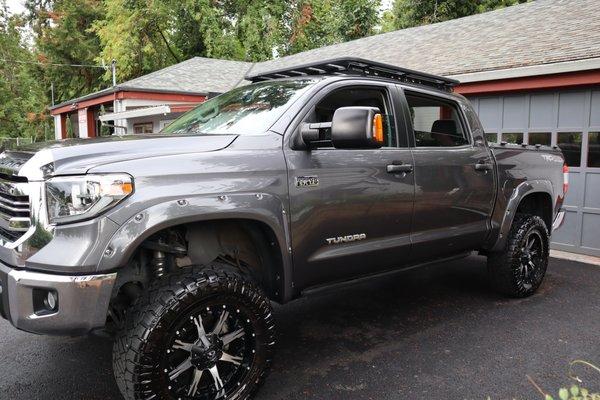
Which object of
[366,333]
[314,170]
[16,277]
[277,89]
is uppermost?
[277,89]

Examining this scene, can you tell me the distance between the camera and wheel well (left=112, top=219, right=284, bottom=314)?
267cm

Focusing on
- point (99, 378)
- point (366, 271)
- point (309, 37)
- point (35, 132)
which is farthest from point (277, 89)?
point (35, 132)

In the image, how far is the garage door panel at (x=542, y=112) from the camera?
7.52 meters

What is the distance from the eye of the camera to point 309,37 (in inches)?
1150

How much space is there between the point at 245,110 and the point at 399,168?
115 cm

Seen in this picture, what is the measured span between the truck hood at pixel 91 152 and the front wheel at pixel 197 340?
0.66 metres

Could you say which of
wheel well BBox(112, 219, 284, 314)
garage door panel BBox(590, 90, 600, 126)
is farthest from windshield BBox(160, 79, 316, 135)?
garage door panel BBox(590, 90, 600, 126)

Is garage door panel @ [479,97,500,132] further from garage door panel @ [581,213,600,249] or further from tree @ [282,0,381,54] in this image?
tree @ [282,0,381,54]

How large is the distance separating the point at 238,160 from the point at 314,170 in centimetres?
52

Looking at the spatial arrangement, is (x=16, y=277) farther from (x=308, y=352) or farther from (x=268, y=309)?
(x=308, y=352)

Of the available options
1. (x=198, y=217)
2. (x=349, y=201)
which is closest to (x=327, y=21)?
(x=349, y=201)

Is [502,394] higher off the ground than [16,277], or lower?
lower

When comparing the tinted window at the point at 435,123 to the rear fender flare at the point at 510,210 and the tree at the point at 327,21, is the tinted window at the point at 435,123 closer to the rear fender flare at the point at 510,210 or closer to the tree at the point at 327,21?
the rear fender flare at the point at 510,210

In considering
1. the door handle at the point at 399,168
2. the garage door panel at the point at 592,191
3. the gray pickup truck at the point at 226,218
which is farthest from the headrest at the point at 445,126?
the garage door panel at the point at 592,191
